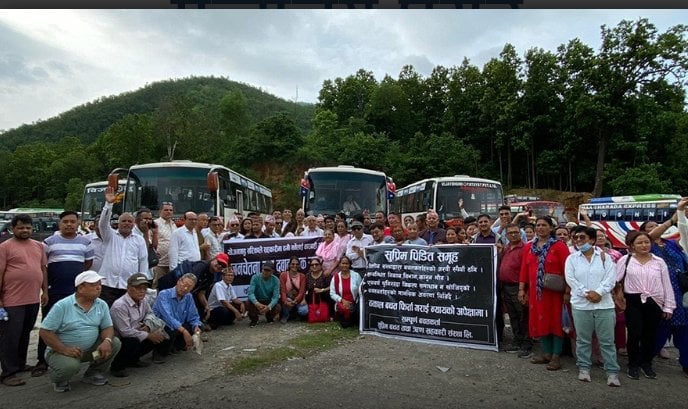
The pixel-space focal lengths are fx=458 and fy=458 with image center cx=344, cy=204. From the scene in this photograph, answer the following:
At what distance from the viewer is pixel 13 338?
530 centimetres

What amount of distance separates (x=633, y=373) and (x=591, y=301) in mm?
1095

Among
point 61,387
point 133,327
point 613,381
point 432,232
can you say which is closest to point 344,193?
point 432,232

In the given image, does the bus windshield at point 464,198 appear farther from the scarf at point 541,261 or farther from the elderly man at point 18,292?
the elderly man at point 18,292

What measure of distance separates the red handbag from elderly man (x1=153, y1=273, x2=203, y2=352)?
92.6 inches

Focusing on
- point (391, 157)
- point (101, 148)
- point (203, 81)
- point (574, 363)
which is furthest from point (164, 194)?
point (203, 81)

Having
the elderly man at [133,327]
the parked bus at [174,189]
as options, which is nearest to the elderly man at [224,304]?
the elderly man at [133,327]

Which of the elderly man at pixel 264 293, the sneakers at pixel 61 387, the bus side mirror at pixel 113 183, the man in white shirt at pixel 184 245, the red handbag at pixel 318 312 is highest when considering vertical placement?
the bus side mirror at pixel 113 183

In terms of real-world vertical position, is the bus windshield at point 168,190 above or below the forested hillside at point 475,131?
below

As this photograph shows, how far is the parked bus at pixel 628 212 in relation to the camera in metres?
19.9

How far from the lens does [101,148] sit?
2520 inches

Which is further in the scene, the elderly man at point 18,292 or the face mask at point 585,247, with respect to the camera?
the face mask at point 585,247

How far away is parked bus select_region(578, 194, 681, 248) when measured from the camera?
19.9m

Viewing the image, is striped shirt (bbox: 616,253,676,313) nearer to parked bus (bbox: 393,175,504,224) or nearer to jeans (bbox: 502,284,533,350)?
jeans (bbox: 502,284,533,350)

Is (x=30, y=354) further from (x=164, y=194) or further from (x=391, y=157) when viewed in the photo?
(x=391, y=157)
